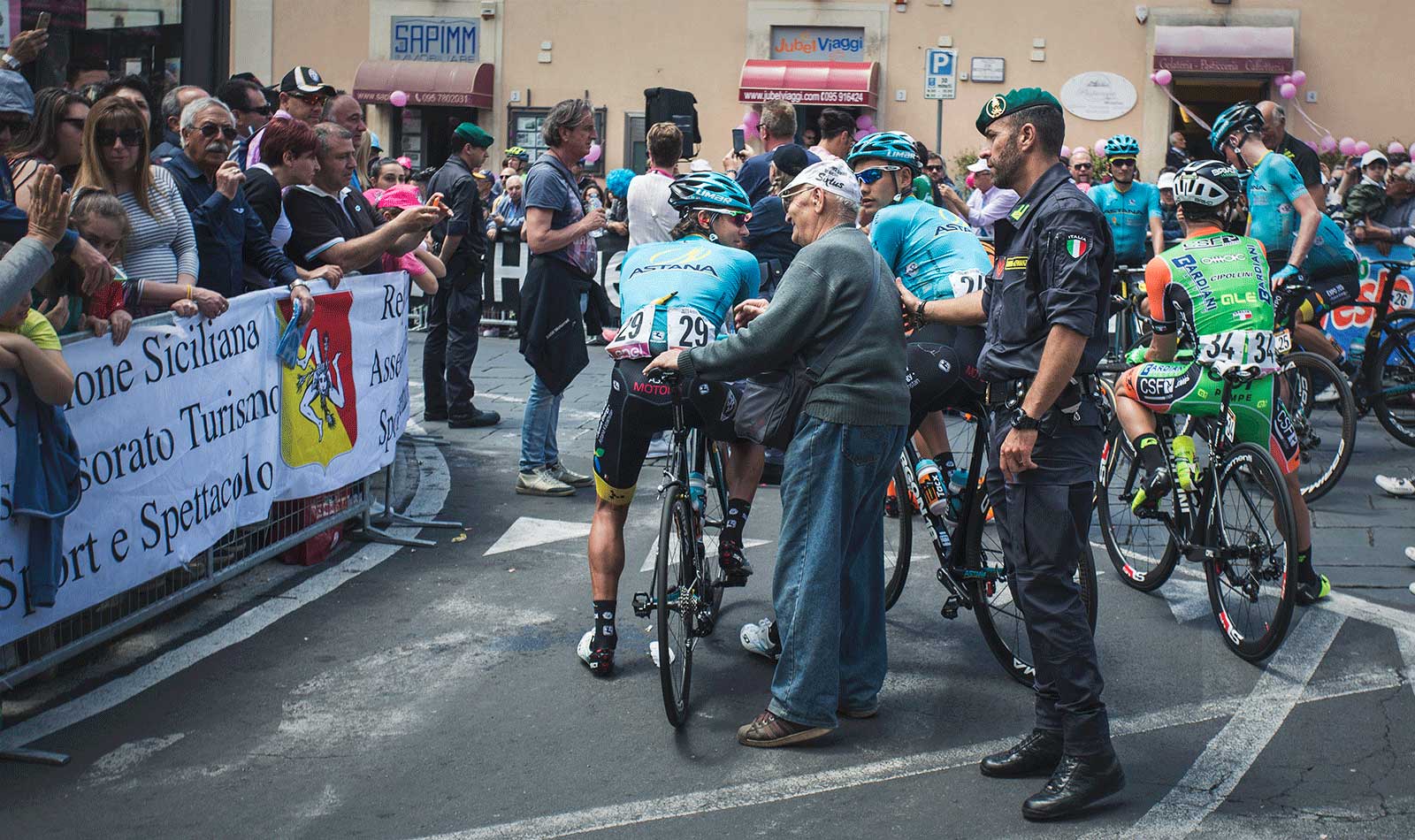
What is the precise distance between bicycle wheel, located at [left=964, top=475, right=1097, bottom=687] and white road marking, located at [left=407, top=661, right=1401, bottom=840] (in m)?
0.48

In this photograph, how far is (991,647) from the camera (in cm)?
561

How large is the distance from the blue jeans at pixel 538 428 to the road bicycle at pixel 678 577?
3.00 m

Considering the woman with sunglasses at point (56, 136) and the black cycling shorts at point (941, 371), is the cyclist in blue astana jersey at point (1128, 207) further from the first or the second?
the woman with sunglasses at point (56, 136)

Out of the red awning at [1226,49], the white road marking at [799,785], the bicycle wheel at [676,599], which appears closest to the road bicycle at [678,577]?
the bicycle wheel at [676,599]

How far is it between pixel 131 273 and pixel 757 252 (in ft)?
12.5

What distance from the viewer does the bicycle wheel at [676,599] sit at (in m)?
4.91

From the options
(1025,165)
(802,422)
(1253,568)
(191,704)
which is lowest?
(191,704)

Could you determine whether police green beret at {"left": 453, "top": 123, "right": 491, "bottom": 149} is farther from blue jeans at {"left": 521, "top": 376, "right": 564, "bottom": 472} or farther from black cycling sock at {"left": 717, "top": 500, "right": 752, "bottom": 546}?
black cycling sock at {"left": 717, "top": 500, "right": 752, "bottom": 546}

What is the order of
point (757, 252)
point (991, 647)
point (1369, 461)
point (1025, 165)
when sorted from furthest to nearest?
point (1369, 461), point (757, 252), point (991, 647), point (1025, 165)

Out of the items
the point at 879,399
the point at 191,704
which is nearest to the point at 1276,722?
the point at 879,399

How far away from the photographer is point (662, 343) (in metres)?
5.43

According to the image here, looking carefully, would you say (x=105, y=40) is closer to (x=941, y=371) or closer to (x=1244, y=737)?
(x=941, y=371)

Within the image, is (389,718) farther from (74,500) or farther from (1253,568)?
(1253,568)

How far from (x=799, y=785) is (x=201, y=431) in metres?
2.89
